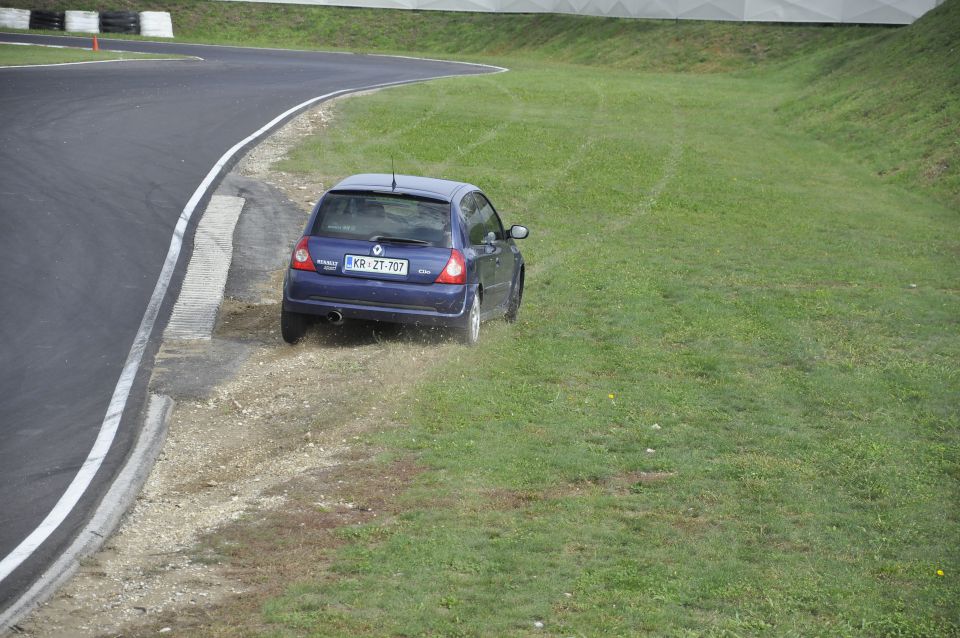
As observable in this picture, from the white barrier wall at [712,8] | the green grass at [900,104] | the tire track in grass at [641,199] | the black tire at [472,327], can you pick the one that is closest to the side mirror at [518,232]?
the black tire at [472,327]

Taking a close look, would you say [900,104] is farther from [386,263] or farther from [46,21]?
[46,21]

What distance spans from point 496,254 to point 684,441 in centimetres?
418

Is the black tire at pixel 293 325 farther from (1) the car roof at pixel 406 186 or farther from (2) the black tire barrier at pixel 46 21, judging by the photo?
(2) the black tire barrier at pixel 46 21

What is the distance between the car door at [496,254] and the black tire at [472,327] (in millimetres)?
→ 384

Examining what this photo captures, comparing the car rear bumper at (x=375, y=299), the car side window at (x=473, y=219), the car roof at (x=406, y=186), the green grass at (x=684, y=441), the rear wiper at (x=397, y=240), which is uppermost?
the car roof at (x=406, y=186)

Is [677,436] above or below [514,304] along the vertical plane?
below

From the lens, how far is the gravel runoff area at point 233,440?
20.8 feet

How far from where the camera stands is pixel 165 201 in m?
18.9

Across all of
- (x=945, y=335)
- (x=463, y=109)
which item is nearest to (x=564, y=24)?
(x=463, y=109)

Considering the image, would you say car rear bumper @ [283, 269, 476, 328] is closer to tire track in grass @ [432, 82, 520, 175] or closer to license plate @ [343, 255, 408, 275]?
license plate @ [343, 255, 408, 275]

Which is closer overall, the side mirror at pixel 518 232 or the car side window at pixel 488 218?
the car side window at pixel 488 218

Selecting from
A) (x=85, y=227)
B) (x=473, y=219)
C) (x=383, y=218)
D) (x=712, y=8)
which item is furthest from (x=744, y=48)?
(x=383, y=218)

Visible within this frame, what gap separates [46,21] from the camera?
157 feet

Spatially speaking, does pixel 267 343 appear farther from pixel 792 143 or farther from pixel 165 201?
pixel 792 143
